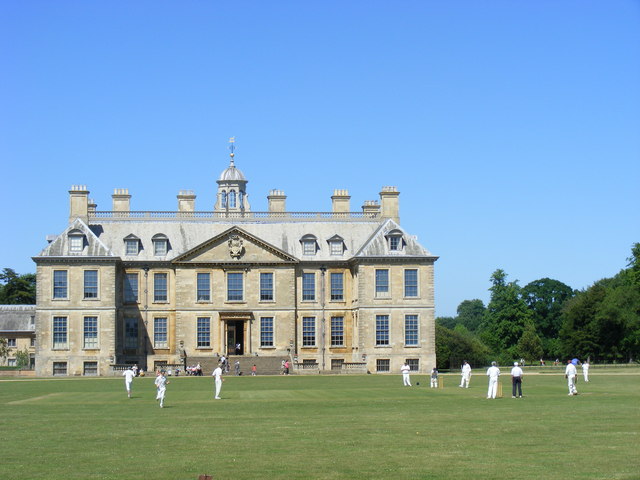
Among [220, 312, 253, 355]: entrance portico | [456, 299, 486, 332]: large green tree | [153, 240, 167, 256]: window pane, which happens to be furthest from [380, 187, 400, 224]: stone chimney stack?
[456, 299, 486, 332]: large green tree

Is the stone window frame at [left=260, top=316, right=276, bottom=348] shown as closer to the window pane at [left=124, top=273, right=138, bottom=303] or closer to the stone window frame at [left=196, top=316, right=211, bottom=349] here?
the stone window frame at [left=196, top=316, right=211, bottom=349]

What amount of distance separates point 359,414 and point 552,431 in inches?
269

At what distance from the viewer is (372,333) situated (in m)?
68.0

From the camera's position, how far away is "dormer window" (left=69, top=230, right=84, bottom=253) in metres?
66.8

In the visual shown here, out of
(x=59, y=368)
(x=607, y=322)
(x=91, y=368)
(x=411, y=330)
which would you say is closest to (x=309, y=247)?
(x=411, y=330)

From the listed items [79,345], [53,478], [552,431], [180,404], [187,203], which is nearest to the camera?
[53,478]

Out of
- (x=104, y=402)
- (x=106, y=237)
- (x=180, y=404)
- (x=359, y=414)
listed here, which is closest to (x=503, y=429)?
(x=359, y=414)

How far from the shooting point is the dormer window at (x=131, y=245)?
68.9 metres

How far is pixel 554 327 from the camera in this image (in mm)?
119500

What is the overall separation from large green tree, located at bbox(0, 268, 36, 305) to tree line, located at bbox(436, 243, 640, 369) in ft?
140

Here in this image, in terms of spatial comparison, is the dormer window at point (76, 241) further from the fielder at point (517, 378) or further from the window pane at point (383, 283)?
the fielder at point (517, 378)

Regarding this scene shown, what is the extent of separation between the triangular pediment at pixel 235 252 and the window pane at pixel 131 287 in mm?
2895

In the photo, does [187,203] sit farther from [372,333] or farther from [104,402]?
[104,402]

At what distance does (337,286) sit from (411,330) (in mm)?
5653
